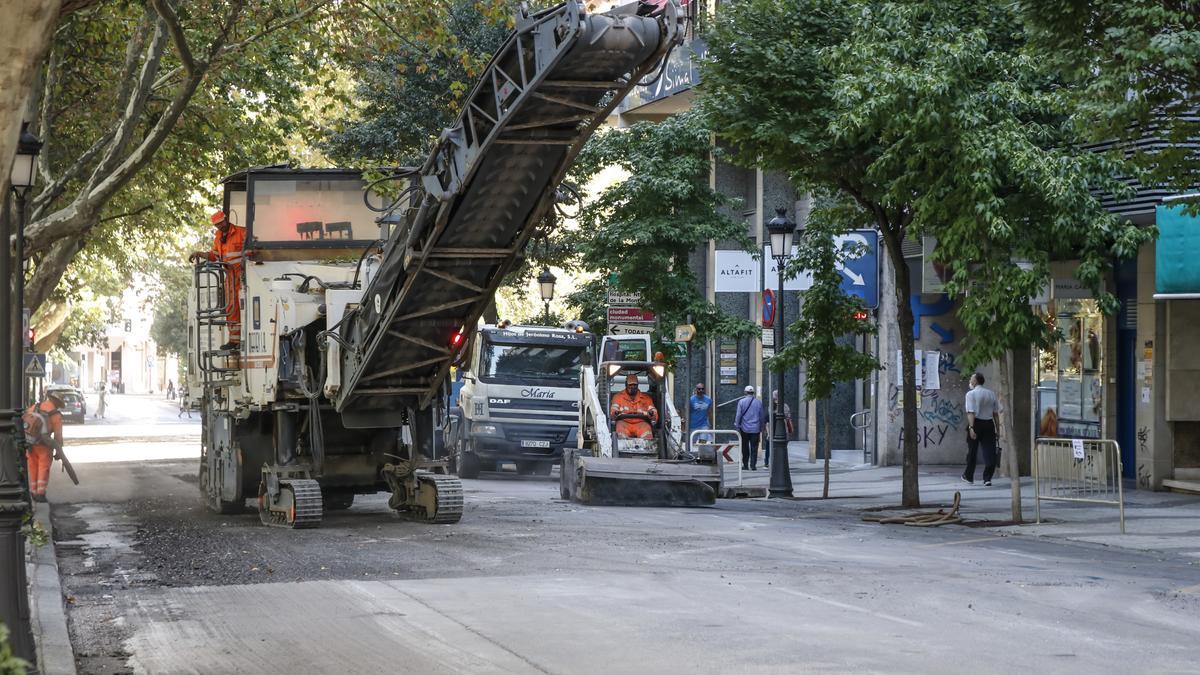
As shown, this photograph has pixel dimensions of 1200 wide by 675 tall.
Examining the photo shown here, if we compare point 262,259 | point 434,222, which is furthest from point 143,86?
point 434,222

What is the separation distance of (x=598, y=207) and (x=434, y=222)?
15.4 meters

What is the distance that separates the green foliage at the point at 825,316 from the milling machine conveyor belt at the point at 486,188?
699 cm

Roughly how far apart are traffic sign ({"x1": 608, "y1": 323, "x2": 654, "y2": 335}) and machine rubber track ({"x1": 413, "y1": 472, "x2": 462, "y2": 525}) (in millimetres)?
12957

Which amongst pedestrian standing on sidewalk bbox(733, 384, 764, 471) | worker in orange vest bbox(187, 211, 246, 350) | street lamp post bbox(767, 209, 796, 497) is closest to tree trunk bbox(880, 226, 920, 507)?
street lamp post bbox(767, 209, 796, 497)

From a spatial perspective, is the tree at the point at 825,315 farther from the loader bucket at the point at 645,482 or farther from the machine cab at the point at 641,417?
the loader bucket at the point at 645,482

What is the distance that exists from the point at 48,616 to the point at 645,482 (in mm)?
11184

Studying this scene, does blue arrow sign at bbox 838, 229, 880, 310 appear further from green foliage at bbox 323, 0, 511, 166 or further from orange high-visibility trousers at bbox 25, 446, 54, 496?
green foliage at bbox 323, 0, 511, 166

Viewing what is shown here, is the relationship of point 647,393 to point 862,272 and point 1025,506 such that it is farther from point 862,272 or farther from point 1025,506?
point 1025,506

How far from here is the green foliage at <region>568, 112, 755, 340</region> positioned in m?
29.2

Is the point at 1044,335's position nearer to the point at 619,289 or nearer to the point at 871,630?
the point at 871,630

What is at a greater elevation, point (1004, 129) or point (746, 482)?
point (1004, 129)

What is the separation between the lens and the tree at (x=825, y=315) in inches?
850

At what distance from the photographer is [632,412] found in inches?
866

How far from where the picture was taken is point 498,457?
28031 mm
